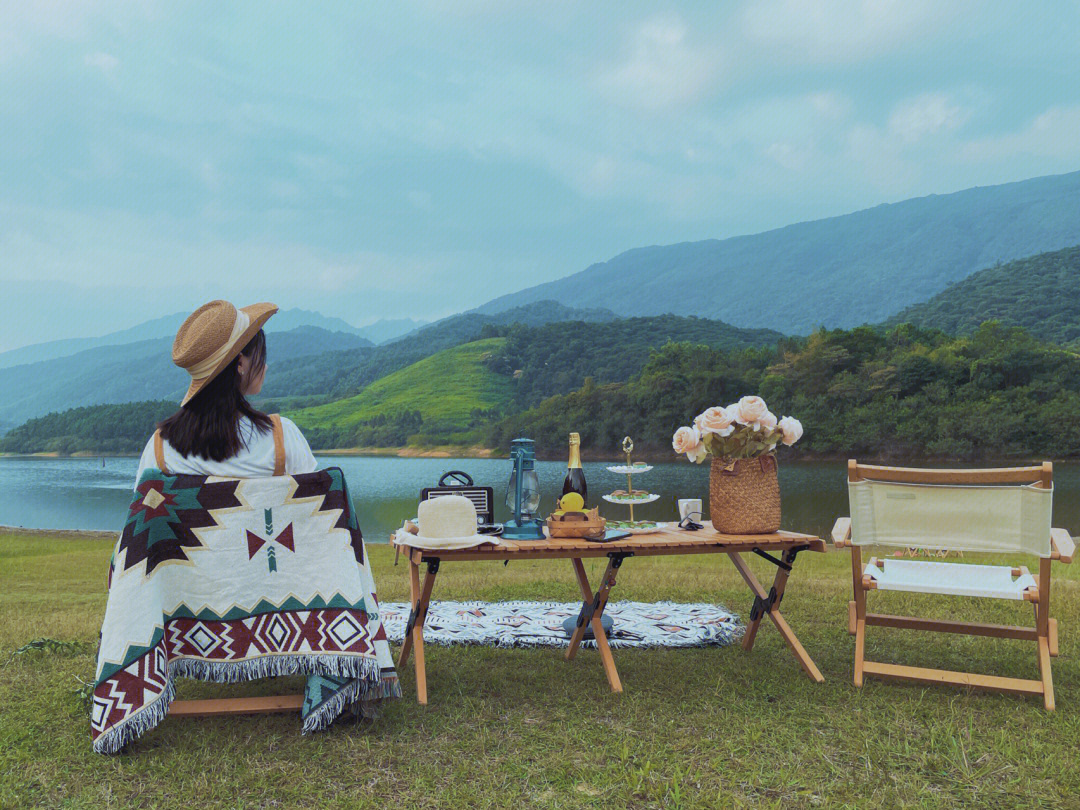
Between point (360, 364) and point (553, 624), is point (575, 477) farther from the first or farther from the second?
point (360, 364)

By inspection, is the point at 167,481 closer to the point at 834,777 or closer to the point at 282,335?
the point at 834,777

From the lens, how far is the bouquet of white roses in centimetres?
367

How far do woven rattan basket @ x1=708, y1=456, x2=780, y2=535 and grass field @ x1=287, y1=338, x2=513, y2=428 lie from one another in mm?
81082

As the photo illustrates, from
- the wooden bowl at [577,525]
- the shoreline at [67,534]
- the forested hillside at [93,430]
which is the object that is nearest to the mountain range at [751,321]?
the forested hillside at [93,430]

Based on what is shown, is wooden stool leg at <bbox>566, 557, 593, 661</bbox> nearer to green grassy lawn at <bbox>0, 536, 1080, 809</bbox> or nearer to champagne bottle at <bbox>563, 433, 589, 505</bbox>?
green grassy lawn at <bbox>0, 536, 1080, 809</bbox>

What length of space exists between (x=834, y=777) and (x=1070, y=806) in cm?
66

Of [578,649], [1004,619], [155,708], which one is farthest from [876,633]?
[155,708]

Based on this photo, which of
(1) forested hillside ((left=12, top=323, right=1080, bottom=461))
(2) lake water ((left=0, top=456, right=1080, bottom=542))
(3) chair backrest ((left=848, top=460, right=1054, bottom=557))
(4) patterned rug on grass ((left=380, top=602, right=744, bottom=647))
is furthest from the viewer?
(1) forested hillside ((left=12, top=323, right=1080, bottom=461))

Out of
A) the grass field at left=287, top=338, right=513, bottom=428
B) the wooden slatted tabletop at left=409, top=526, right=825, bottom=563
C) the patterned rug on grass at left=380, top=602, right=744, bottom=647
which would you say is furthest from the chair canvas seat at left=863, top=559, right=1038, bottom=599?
the grass field at left=287, top=338, right=513, bottom=428

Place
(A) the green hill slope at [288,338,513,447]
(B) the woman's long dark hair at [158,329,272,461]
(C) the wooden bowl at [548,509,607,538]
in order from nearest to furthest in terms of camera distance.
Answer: (B) the woman's long dark hair at [158,329,272,461] → (C) the wooden bowl at [548,509,607,538] → (A) the green hill slope at [288,338,513,447]

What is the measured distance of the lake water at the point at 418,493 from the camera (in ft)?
96.7

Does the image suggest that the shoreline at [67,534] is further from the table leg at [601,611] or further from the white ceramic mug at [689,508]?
the white ceramic mug at [689,508]

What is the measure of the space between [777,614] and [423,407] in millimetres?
87973

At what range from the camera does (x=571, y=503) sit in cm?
371
